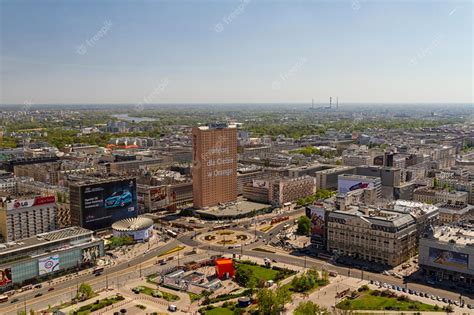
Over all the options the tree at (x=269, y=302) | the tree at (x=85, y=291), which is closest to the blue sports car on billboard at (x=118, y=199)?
the tree at (x=85, y=291)

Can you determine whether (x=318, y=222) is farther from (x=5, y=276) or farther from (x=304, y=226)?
(x=5, y=276)

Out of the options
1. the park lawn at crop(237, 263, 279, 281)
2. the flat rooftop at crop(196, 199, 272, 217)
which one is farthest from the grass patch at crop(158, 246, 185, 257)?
the flat rooftop at crop(196, 199, 272, 217)

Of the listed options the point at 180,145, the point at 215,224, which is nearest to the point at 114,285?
the point at 215,224

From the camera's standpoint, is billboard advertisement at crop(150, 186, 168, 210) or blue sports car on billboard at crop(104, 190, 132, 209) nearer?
blue sports car on billboard at crop(104, 190, 132, 209)

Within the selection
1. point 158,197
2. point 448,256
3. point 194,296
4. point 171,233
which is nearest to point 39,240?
point 171,233

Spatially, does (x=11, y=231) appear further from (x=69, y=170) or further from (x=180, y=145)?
(x=180, y=145)

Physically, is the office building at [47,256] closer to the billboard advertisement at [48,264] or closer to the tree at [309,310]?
the billboard advertisement at [48,264]

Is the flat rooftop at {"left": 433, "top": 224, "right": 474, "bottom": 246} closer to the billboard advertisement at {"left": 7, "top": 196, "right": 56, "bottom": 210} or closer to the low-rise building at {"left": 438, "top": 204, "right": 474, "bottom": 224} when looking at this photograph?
the low-rise building at {"left": 438, "top": 204, "right": 474, "bottom": 224}
